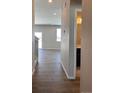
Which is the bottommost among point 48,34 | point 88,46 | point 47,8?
point 88,46

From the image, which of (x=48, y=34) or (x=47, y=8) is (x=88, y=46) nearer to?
(x=47, y=8)

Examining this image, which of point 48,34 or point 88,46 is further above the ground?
point 48,34

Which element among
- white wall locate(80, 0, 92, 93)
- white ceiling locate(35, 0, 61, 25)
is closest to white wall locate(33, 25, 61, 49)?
white ceiling locate(35, 0, 61, 25)

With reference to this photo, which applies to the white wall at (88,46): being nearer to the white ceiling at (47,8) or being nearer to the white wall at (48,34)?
the white ceiling at (47,8)

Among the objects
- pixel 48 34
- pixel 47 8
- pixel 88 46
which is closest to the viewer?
pixel 88 46

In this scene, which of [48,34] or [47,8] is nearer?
[47,8]

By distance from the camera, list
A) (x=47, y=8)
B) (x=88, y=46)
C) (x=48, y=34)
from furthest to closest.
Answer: (x=48, y=34)
(x=47, y=8)
(x=88, y=46)

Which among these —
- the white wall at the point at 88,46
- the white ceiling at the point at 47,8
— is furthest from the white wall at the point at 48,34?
the white wall at the point at 88,46

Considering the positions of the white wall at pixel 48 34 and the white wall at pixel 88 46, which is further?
the white wall at pixel 48 34

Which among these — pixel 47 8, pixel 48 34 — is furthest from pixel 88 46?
pixel 48 34

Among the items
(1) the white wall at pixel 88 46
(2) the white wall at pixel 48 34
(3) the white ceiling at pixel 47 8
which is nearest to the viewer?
(1) the white wall at pixel 88 46
